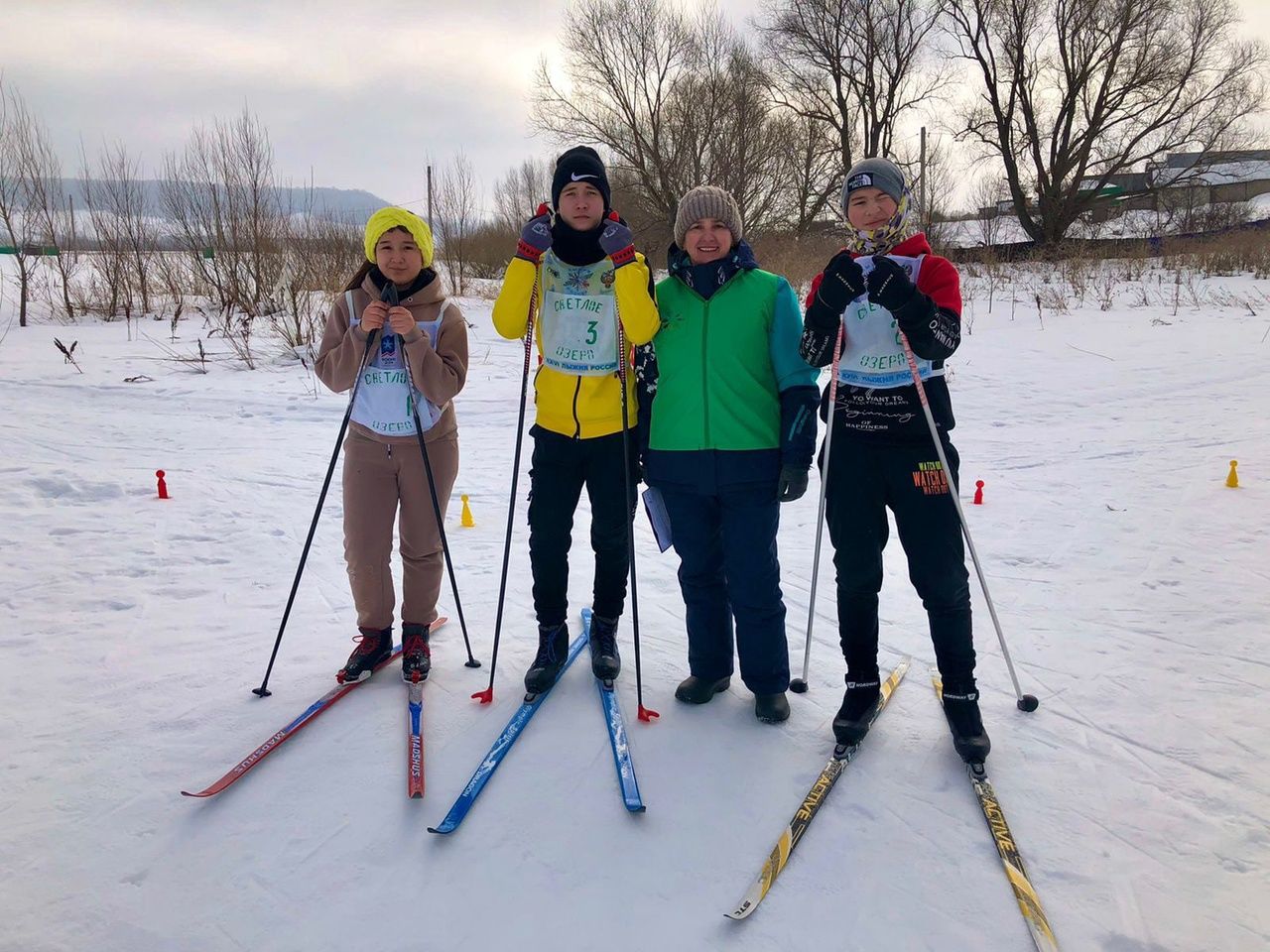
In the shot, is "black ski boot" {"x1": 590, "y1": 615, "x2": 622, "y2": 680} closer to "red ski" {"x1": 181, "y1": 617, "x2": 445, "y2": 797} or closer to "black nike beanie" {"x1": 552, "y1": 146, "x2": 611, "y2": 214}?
"red ski" {"x1": 181, "y1": 617, "x2": 445, "y2": 797}

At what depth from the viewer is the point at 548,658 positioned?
9.90 ft

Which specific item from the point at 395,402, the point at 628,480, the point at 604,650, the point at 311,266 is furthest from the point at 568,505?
the point at 311,266

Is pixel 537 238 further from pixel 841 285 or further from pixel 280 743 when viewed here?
pixel 280 743

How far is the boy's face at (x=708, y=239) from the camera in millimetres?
2592

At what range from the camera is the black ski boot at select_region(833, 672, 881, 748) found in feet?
8.32

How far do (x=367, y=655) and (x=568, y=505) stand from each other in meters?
1.02

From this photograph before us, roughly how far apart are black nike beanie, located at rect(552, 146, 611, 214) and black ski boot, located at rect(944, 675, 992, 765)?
2.01m

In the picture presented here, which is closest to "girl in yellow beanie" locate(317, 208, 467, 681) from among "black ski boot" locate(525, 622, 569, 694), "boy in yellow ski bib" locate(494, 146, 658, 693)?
"boy in yellow ski bib" locate(494, 146, 658, 693)

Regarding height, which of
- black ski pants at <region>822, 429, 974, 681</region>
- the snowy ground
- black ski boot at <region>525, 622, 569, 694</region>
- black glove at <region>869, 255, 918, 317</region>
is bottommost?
the snowy ground

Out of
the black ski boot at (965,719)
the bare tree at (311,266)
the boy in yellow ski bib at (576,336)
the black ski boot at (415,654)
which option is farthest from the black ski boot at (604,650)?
the bare tree at (311,266)

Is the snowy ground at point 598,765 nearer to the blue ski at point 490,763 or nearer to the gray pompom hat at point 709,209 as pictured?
the blue ski at point 490,763

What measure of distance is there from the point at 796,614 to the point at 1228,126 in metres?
23.3

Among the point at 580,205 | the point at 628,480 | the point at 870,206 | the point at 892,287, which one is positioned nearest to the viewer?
the point at 892,287

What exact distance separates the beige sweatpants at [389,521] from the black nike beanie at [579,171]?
1.04 meters
